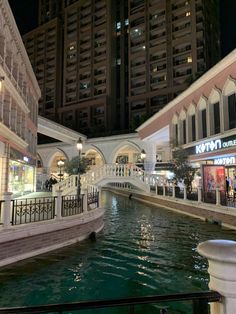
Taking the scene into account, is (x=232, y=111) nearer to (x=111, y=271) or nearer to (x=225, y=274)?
(x=111, y=271)

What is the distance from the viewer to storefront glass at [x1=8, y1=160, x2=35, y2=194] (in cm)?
1893

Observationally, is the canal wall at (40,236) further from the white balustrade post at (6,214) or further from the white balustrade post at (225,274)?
the white balustrade post at (225,274)

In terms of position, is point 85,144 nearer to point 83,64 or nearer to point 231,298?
point 83,64

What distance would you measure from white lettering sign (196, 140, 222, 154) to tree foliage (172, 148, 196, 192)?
1.04m

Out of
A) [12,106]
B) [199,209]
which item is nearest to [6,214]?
[199,209]

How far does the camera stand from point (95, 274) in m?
7.19

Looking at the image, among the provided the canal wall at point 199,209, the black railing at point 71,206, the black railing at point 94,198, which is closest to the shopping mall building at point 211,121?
the canal wall at point 199,209

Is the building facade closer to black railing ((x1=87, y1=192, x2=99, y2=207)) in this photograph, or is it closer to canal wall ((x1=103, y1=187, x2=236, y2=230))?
black railing ((x1=87, y1=192, x2=99, y2=207))

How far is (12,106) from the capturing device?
18328 millimetres

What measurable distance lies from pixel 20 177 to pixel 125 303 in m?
20.9

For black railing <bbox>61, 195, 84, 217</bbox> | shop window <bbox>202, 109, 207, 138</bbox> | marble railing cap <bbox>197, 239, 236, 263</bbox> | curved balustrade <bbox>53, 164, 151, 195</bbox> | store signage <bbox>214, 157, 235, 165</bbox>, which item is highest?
→ shop window <bbox>202, 109, 207, 138</bbox>

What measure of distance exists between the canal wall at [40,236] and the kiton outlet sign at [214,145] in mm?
9445

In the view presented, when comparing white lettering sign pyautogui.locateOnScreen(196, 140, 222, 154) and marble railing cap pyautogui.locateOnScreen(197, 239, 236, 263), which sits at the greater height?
white lettering sign pyautogui.locateOnScreen(196, 140, 222, 154)

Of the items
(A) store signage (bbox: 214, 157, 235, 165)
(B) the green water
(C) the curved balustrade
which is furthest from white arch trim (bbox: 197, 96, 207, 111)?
(B) the green water
